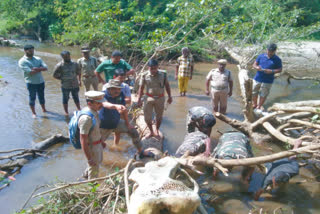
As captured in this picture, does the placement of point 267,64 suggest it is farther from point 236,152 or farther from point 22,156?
point 22,156

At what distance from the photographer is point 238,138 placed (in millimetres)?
4254

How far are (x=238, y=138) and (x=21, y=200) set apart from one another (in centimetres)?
358

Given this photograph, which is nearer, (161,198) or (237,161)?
(161,198)

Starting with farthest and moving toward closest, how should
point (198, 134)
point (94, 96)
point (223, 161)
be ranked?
point (198, 134)
point (94, 96)
point (223, 161)

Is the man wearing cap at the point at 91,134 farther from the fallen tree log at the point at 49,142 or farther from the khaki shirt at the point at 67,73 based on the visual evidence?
the khaki shirt at the point at 67,73

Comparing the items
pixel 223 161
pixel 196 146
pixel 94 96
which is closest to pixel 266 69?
pixel 196 146

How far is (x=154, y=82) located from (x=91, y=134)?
2.14 meters

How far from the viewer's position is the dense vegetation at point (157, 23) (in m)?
8.51

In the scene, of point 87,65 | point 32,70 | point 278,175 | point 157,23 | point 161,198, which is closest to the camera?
point 161,198

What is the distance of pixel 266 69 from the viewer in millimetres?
6848

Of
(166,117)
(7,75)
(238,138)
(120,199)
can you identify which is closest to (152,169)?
(120,199)

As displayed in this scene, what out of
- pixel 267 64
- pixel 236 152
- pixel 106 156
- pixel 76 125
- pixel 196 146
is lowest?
pixel 106 156

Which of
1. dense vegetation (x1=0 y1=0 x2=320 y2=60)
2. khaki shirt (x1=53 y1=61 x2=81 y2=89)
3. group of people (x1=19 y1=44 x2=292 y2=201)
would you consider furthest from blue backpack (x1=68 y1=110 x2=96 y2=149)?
dense vegetation (x1=0 y1=0 x2=320 y2=60)

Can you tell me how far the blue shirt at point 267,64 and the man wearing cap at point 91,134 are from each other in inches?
202
